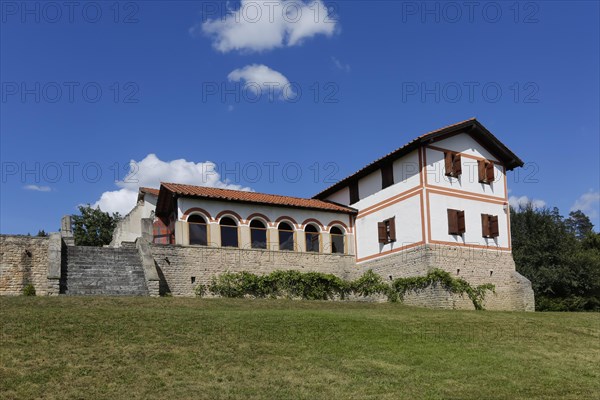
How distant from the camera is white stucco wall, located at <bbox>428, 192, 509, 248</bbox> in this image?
28.6 metres

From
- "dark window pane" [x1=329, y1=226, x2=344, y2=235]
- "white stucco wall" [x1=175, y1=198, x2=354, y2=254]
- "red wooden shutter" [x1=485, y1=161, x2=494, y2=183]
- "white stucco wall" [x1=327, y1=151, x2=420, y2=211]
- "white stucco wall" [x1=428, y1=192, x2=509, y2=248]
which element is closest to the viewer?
"white stucco wall" [x1=428, y1=192, x2=509, y2=248]

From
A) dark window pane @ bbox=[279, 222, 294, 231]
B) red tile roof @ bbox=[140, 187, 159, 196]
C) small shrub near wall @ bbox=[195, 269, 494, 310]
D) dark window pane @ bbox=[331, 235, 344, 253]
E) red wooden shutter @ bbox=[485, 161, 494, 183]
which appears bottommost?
small shrub near wall @ bbox=[195, 269, 494, 310]

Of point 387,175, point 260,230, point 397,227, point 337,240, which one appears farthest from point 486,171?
point 260,230

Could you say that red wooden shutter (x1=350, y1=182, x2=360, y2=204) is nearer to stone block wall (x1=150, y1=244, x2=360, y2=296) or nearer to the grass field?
stone block wall (x1=150, y1=244, x2=360, y2=296)

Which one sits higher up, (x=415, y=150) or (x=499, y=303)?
(x=415, y=150)

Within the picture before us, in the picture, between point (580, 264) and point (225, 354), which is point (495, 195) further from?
point (225, 354)

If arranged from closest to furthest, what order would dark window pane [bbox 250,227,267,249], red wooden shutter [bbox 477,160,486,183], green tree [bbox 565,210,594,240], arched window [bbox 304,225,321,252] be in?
dark window pane [bbox 250,227,267,249]
red wooden shutter [bbox 477,160,486,183]
arched window [bbox 304,225,321,252]
green tree [bbox 565,210,594,240]

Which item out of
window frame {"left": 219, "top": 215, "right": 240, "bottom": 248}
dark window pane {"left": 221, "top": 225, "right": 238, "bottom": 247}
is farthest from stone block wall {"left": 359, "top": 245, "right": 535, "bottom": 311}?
dark window pane {"left": 221, "top": 225, "right": 238, "bottom": 247}

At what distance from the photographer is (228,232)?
2989 centimetres

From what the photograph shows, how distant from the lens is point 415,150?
2912 cm

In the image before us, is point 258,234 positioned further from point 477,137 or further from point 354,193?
point 477,137

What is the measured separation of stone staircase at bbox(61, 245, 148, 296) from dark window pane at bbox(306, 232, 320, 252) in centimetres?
911

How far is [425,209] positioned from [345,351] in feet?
43.6

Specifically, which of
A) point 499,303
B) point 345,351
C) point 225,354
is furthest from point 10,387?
point 499,303
